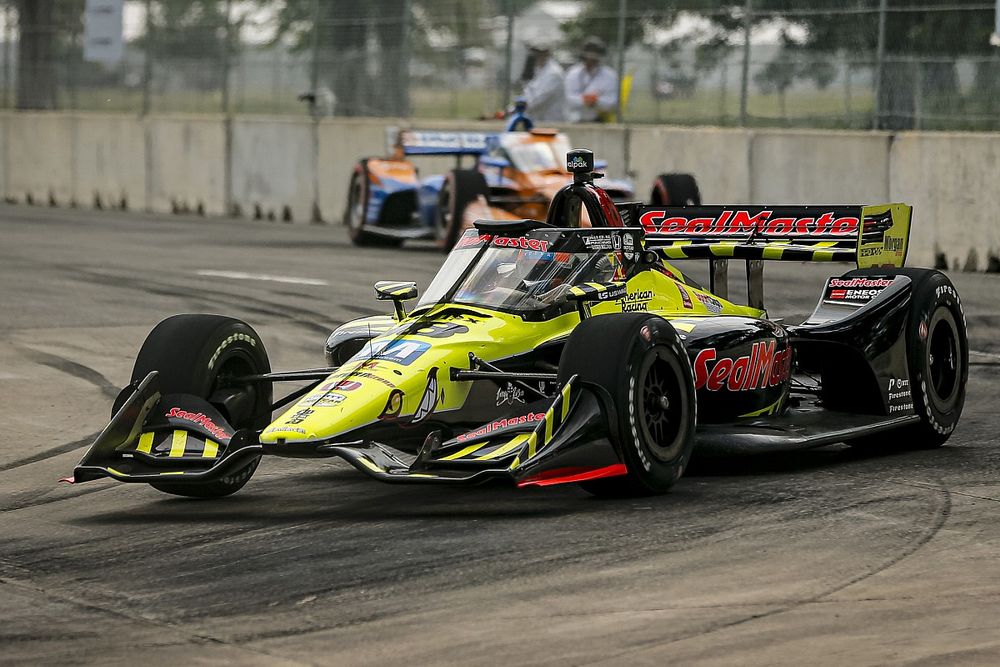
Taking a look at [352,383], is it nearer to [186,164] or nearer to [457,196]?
[457,196]

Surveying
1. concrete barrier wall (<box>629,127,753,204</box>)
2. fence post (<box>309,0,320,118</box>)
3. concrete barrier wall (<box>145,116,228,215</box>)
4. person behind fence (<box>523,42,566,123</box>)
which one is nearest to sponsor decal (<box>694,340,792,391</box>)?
concrete barrier wall (<box>629,127,753,204</box>)

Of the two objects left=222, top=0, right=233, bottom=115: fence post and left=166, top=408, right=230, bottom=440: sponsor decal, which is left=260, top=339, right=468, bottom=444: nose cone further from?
left=222, top=0, right=233, bottom=115: fence post

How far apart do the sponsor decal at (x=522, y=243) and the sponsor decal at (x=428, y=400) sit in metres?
0.97

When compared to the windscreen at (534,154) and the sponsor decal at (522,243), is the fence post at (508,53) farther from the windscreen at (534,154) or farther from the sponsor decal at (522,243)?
the sponsor decal at (522,243)

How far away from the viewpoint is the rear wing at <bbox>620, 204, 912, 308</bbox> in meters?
9.08

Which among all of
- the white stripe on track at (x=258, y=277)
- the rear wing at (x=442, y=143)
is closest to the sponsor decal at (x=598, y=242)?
the white stripe on track at (x=258, y=277)

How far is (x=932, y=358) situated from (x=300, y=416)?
11.9ft

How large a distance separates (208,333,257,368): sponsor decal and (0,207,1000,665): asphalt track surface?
637 millimetres

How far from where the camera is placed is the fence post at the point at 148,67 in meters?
30.2

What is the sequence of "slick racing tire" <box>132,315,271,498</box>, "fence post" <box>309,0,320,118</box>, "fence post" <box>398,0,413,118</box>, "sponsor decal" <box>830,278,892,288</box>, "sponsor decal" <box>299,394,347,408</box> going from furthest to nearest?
"fence post" <box>309,0,320,118</box>, "fence post" <box>398,0,413,118</box>, "sponsor decal" <box>830,278,892,288</box>, "slick racing tire" <box>132,315,271,498</box>, "sponsor decal" <box>299,394,347,408</box>

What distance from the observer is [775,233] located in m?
9.27

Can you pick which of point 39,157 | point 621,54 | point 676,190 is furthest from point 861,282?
point 39,157

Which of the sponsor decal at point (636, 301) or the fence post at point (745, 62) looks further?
the fence post at point (745, 62)

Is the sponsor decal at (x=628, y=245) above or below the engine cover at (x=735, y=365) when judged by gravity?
above
